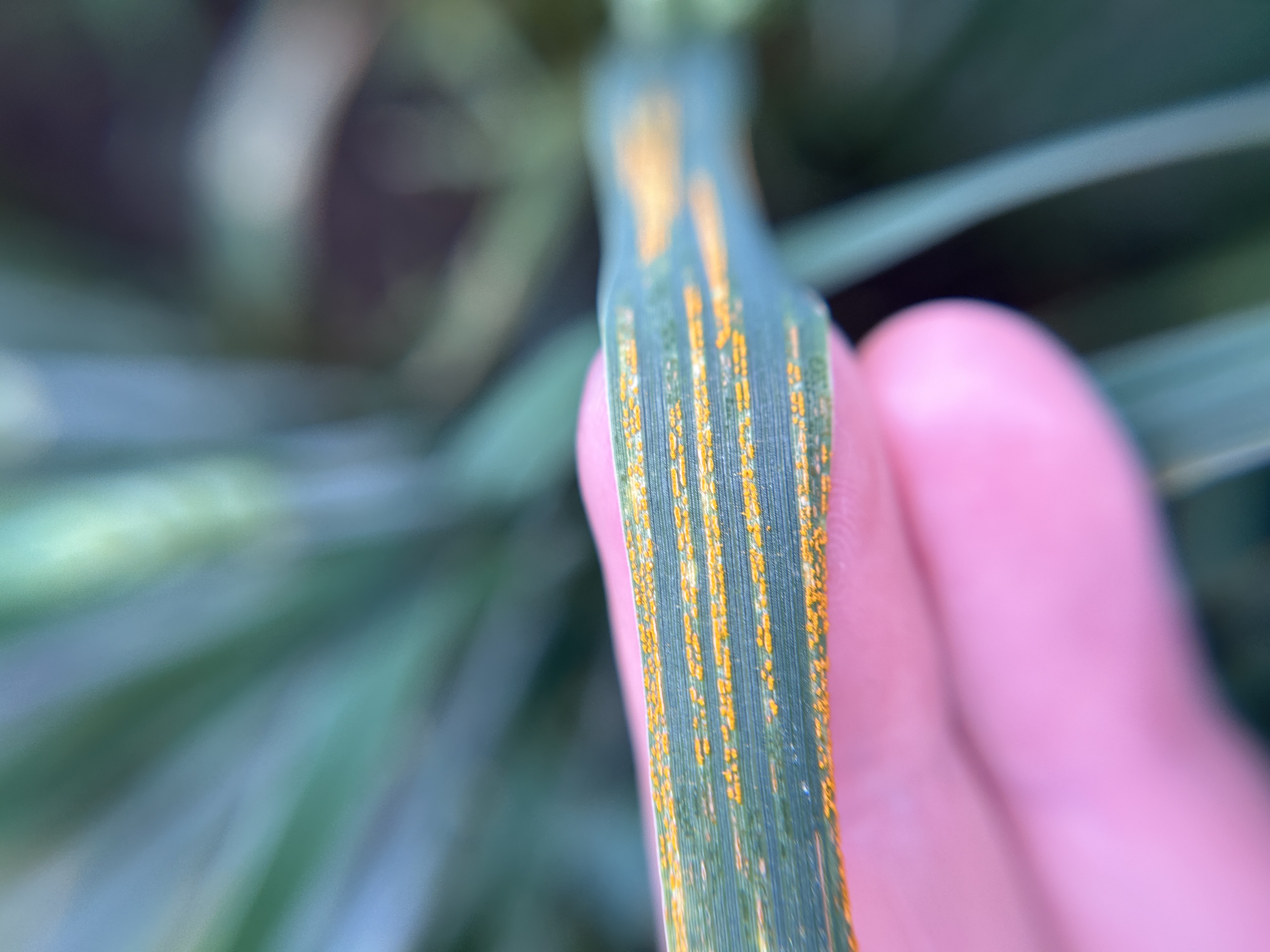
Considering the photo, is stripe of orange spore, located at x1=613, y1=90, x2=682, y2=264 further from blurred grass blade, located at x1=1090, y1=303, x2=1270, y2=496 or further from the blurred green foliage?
blurred grass blade, located at x1=1090, y1=303, x2=1270, y2=496

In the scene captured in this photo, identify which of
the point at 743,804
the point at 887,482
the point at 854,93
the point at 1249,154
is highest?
the point at 854,93

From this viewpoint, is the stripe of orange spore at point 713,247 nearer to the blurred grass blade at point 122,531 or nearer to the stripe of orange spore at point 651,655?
the stripe of orange spore at point 651,655

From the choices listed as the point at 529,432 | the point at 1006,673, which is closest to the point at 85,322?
the point at 529,432

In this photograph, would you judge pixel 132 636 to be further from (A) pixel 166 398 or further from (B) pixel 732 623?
(B) pixel 732 623

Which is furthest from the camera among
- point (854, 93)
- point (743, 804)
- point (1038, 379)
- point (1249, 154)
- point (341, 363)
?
point (341, 363)

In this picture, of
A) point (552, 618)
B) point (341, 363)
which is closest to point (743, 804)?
point (552, 618)

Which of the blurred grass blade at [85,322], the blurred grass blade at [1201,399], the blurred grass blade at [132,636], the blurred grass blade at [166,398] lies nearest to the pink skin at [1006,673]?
the blurred grass blade at [1201,399]

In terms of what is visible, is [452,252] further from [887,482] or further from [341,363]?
[887,482]
